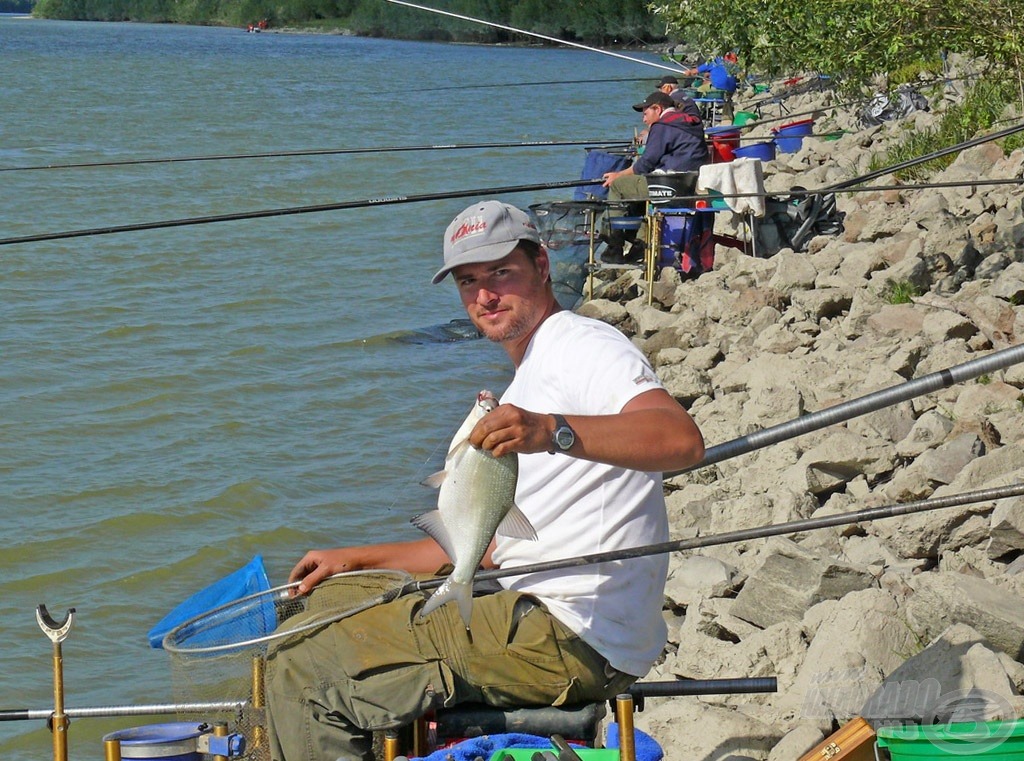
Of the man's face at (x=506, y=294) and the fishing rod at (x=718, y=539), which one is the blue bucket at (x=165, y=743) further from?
the man's face at (x=506, y=294)

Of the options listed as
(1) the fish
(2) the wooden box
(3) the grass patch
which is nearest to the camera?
(1) the fish

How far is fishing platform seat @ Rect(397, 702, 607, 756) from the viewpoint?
3248 mm

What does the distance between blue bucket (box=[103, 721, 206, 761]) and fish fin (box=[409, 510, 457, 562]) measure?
2.29 ft

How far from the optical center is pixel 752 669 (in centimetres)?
467

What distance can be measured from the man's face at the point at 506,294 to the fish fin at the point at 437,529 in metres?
0.52

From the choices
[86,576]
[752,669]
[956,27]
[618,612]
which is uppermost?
[956,27]

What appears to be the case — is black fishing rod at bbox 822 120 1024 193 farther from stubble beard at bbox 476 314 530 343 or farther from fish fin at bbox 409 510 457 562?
fish fin at bbox 409 510 457 562

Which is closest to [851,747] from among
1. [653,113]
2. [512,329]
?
[512,329]

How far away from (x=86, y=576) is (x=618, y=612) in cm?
492

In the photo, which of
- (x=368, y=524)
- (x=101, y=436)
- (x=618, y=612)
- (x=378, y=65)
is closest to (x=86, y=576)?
(x=368, y=524)

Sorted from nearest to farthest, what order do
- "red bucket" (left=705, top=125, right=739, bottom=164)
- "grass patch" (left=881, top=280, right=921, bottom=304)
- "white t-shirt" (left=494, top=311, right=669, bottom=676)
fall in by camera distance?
"white t-shirt" (left=494, top=311, right=669, bottom=676)
"grass patch" (left=881, top=280, right=921, bottom=304)
"red bucket" (left=705, top=125, right=739, bottom=164)

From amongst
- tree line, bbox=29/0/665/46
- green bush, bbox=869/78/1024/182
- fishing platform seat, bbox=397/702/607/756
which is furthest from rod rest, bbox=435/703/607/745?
tree line, bbox=29/0/665/46

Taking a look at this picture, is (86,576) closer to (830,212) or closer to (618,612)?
(618,612)

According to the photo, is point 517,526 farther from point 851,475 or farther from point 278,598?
point 851,475
